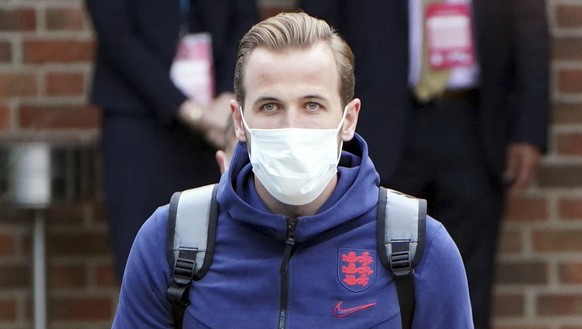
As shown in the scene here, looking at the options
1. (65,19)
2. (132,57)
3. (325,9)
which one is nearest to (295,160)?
(132,57)

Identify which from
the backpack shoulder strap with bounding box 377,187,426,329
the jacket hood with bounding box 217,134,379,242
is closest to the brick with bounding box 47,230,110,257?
the jacket hood with bounding box 217,134,379,242

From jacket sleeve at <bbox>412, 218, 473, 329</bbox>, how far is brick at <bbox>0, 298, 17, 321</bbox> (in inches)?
126

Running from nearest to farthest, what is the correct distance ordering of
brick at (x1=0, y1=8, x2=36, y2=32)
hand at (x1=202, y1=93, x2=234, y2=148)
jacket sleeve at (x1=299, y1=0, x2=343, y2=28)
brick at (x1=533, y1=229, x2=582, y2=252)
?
1. hand at (x1=202, y1=93, x2=234, y2=148)
2. jacket sleeve at (x1=299, y1=0, x2=343, y2=28)
3. brick at (x1=0, y1=8, x2=36, y2=32)
4. brick at (x1=533, y1=229, x2=582, y2=252)

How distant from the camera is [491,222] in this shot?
570 centimetres

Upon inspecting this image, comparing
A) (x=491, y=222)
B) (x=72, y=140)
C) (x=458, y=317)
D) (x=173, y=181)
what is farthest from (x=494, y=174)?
(x=458, y=317)

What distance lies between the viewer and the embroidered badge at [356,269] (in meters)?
3.09

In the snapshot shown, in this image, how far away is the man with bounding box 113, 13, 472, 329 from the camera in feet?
10.2

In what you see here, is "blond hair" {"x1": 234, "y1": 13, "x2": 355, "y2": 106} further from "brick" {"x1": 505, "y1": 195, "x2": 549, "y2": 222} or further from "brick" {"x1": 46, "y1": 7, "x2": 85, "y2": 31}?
"brick" {"x1": 505, "y1": 195, "x2": 549, "y2": 222}

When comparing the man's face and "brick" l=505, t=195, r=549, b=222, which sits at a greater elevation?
the man's face

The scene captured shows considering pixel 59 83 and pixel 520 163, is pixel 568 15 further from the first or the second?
pixel 59 83

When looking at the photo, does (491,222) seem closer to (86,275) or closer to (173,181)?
(173,181)

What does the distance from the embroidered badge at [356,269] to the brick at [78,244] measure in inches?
121

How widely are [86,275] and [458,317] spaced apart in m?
3.14

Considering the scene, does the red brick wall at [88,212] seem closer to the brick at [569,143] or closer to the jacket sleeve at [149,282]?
the brick at [569,143]
